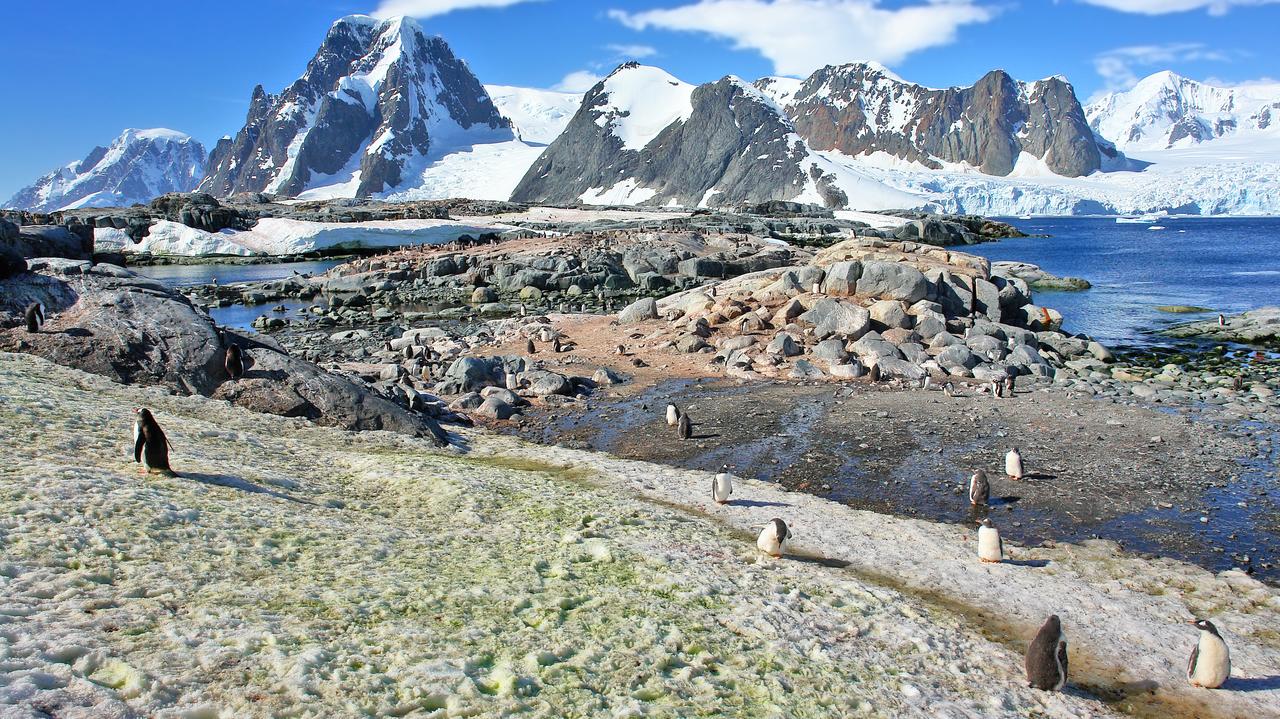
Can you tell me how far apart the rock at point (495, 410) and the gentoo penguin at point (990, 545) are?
13102mm

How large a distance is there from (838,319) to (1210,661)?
851 inches

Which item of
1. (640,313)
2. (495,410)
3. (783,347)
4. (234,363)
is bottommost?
(495,410)

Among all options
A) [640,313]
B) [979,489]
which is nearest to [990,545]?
[979,489]

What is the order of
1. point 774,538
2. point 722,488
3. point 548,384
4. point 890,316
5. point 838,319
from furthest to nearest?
1. point 890,316
2. point 838,319
3. point 548,384
4. point 722,488
5. point 774,538

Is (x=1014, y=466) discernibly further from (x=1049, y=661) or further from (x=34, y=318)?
(x=34, y=318)

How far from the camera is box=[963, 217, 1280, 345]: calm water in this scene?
139 ft

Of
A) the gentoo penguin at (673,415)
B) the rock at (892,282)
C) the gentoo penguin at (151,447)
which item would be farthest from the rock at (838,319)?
the gentoo penguin at (151,447)

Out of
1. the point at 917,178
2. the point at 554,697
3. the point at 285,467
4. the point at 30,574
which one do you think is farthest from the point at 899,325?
the point at 917,178

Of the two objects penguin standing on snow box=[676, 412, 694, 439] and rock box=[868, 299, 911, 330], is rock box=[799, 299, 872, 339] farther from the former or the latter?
penguin standing on snow box=[676, 412, 694, 439]

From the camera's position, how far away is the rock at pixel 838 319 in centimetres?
2936

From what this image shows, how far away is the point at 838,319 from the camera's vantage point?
97.8ft

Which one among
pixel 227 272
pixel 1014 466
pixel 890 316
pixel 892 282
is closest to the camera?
pixel 1014 466

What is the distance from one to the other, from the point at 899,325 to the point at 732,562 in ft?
67.9

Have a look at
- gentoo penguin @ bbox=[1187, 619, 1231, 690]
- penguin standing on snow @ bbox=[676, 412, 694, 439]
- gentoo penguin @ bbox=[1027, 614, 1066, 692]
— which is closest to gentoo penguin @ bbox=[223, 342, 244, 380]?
penguin standing on snow @ bbox=[676, 412, 694, 439]
